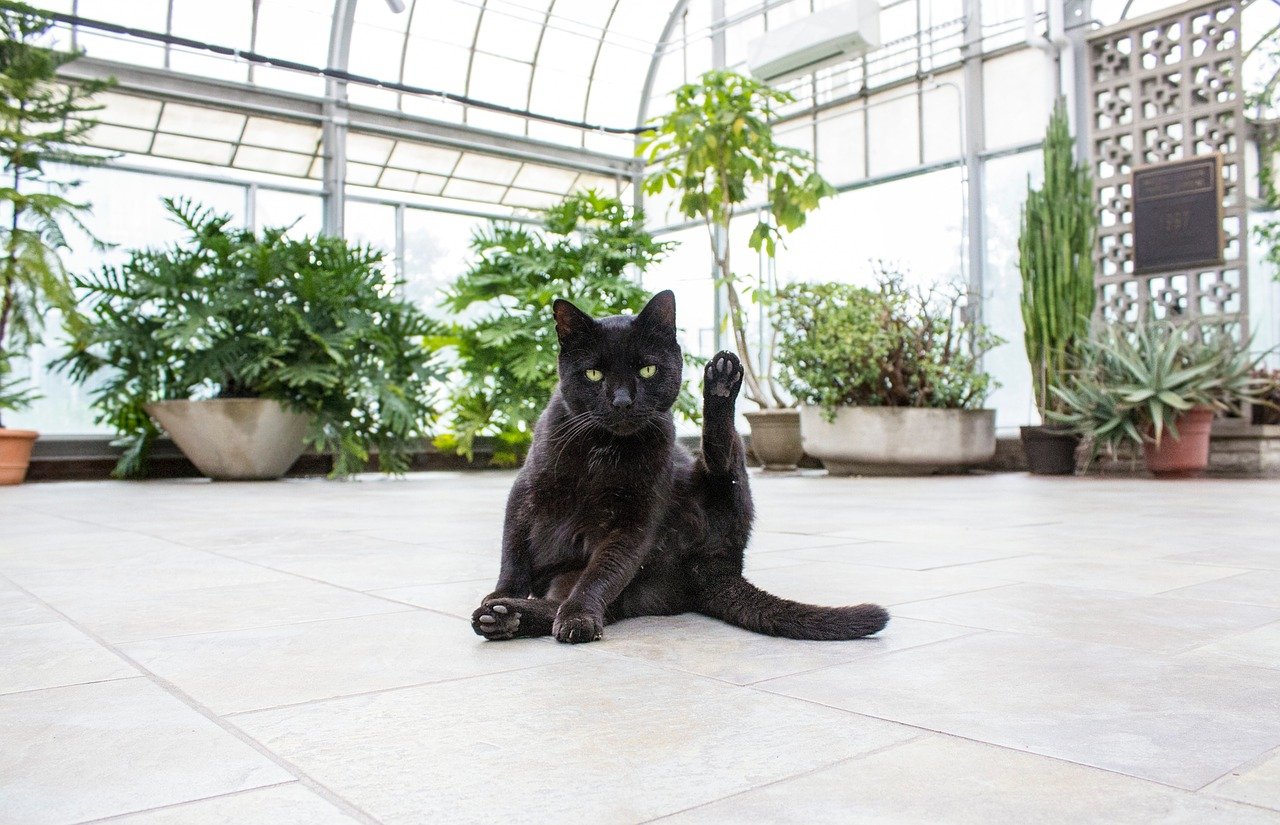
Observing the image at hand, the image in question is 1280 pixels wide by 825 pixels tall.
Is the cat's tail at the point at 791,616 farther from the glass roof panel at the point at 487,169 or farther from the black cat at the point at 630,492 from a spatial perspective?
the glass roof panel at the point at 487,169

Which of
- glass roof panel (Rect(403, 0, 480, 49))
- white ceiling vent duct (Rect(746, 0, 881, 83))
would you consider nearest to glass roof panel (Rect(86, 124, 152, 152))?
glass roof panel (Rect(403, 0, 480, 49))

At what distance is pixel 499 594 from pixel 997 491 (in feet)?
13.2

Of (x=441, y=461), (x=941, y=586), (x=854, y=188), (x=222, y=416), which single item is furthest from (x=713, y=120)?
(x=941, y=586)

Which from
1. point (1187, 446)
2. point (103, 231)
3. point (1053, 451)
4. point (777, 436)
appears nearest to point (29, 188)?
point (103, 231)

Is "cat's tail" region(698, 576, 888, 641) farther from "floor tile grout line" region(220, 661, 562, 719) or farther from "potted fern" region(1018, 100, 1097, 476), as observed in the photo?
"potted fern" region(1018, 100, 1097, 476)

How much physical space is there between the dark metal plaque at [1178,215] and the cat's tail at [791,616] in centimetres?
604

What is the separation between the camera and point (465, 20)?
32.8ft

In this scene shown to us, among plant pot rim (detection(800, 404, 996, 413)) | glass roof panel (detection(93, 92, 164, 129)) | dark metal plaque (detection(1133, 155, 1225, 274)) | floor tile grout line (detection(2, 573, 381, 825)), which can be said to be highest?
glass roof panel (detection(93, 92, 164, 129))

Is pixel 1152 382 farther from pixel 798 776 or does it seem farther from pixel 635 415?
pixel 798 776

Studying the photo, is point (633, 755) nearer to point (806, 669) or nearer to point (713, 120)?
point (806, 669)

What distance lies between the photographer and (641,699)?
1.14 meters

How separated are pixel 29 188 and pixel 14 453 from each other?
179cm

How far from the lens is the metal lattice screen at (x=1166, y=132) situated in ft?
21.0

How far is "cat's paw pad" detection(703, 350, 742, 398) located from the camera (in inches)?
63.8
